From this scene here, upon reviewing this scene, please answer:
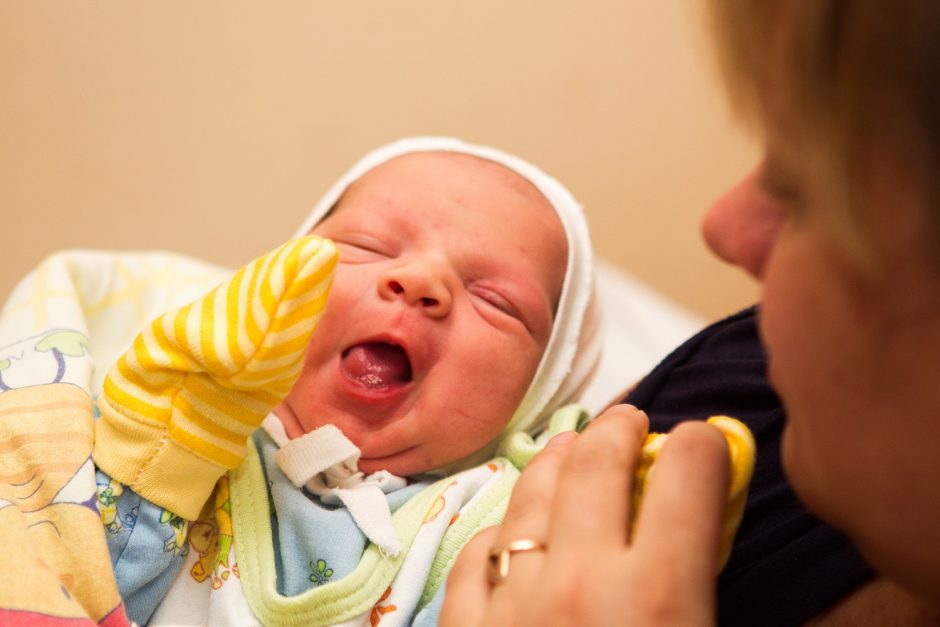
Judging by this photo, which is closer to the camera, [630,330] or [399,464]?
[399,464]

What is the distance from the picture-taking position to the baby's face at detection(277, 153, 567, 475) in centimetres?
106

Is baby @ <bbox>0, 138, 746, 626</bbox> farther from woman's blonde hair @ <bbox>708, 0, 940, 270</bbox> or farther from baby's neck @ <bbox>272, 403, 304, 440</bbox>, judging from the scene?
woman's blonde hair @ <bbox>708, 0, 940, 270</bbox>

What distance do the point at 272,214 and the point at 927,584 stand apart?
166 centimetres

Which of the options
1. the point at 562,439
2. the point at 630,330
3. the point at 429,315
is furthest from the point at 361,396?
the point at 630,330

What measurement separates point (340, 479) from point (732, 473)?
511 millimetres

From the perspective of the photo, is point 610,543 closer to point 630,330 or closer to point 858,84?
point 858,84

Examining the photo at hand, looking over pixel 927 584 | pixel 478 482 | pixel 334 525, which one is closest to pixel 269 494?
pixel 334 525

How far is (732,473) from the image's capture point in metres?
0.64

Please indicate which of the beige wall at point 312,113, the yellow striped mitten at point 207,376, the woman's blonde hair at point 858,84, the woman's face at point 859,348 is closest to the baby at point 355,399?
the yellow striped mitten at point 207,376

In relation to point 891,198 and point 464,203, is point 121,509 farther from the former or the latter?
point 891,198

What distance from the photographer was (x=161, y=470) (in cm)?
87

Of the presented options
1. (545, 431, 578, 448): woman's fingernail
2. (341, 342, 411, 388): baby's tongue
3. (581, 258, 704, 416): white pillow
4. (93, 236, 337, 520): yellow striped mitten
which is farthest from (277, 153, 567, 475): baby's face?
(581, 258, 704, 416): white pillow

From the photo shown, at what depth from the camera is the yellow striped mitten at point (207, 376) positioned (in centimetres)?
83

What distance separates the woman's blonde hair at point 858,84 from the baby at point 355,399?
0.29 m
